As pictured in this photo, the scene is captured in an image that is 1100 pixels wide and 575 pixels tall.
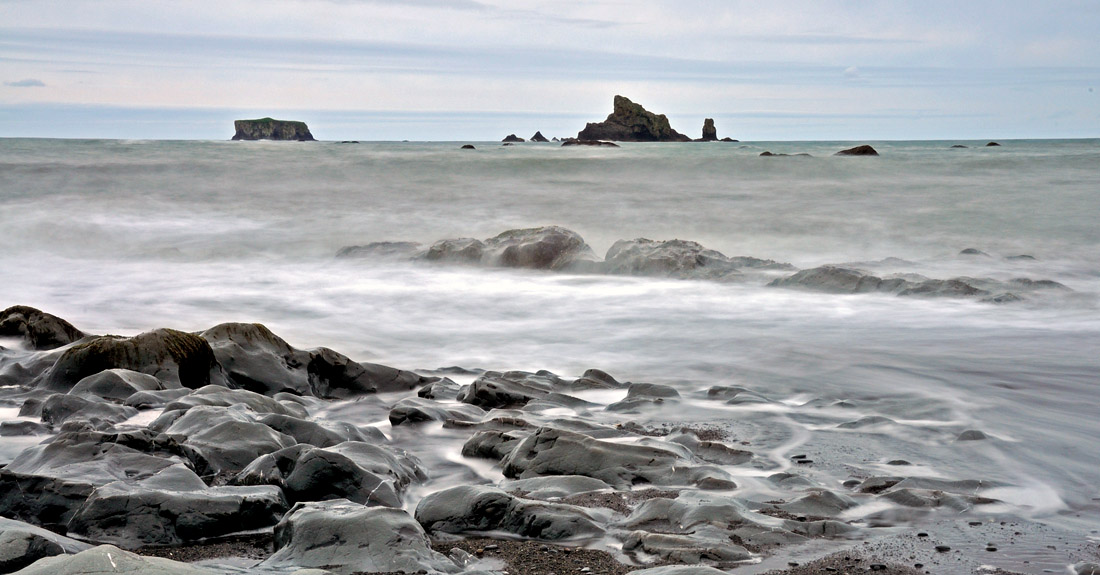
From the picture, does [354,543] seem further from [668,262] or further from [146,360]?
[668,262]

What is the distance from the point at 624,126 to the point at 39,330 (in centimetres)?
7811

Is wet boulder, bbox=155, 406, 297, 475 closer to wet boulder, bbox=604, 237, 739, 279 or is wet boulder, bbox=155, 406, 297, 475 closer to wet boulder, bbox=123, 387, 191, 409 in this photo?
wet boulder, bbox=123, 387, 191, 409

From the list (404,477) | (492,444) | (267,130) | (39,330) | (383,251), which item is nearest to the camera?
(404,477)

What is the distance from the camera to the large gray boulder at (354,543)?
2.56m

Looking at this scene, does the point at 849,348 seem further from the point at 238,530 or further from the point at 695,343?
the point at 238,530

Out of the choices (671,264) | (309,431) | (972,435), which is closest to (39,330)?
(309,431)

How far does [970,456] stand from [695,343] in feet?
10.5

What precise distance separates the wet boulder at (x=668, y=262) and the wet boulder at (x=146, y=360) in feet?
19.5

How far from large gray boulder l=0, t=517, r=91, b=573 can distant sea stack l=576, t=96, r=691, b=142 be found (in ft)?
263

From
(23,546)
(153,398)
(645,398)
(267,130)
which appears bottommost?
(645,398)

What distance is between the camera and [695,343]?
282 inches

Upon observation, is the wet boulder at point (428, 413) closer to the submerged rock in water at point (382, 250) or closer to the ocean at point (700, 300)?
the ocean at point (700, 300)

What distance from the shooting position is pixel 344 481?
10.8 feet

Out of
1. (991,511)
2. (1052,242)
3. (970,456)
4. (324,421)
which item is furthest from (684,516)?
(1052,242)
